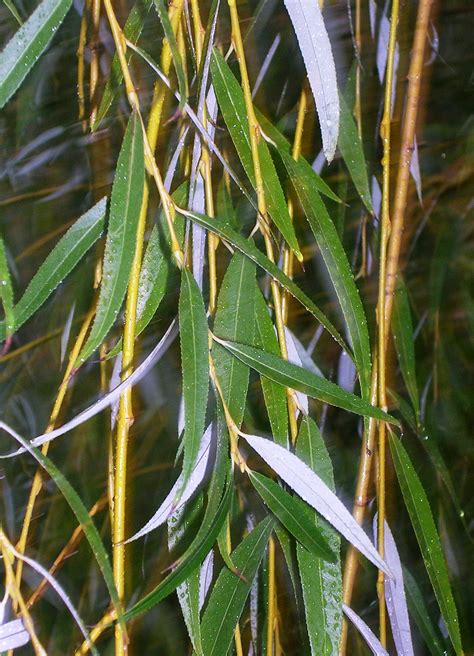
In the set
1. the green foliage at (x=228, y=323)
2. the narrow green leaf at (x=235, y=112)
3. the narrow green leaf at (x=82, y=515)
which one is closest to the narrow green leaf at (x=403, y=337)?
the green foliage at (x=228, y=323)

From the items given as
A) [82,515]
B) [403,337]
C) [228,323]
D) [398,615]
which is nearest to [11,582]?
[82,515]

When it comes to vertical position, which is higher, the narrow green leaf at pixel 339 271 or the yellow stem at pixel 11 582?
the narrow green leaf at pixel 339 271

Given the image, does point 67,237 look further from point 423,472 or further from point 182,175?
point 423,472

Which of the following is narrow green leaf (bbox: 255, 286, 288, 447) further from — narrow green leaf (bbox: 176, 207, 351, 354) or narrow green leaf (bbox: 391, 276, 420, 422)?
narrow green leaf (bbox: 391, 276, 420, 422)

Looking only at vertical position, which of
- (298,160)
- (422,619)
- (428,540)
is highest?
(298,160)

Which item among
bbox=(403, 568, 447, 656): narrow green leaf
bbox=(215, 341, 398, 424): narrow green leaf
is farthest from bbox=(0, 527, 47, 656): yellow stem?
bbox=(403, 568, 447, 656): narrow green leaf

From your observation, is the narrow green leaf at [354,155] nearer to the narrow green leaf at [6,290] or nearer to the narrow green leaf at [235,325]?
the narrow green leaf at [235,325]

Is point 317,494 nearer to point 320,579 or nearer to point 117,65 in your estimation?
point 320,579
